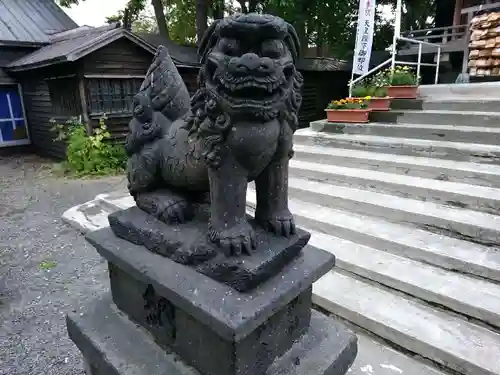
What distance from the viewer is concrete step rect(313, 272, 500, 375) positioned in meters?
1.79

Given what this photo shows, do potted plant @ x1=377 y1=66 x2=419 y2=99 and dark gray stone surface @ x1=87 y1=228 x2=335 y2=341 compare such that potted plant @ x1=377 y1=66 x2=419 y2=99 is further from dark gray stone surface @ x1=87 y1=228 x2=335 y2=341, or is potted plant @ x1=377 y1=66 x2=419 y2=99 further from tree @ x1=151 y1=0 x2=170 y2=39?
tree @ x1=151 y1=0 x2=170 y2=39

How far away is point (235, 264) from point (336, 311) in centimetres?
140

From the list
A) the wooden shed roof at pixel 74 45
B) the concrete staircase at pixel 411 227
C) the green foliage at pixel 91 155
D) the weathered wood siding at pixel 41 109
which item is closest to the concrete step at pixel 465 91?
the concrete staircase at pixel 411 227

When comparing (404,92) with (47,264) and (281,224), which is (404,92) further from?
(47,264)

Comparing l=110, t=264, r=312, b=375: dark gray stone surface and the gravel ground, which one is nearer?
l=110, t=264, r=312, b=375: dark gray stone surface

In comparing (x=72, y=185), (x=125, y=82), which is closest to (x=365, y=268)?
(x=72, y=185)

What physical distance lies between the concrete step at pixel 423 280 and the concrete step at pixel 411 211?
36 centimetres

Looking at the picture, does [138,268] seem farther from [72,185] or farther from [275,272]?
[72,185]

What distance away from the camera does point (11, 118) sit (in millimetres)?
9500

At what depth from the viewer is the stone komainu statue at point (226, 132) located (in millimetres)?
958

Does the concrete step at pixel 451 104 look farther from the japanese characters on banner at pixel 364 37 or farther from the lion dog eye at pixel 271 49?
the lion dog eye at pixel 271 49

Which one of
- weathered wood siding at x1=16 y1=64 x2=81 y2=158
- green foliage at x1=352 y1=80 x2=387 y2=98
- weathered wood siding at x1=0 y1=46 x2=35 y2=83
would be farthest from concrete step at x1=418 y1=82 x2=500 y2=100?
weathered wood siding at x1=0 y1=46 x2=35 y2=83

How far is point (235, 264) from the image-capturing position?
1.06 metres

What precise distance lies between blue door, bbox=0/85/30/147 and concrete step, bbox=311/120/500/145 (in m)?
8.45
